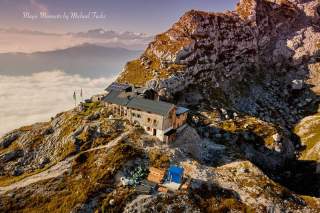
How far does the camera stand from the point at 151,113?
362 feet

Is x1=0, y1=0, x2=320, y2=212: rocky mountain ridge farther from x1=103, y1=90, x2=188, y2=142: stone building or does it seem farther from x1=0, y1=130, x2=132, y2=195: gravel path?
x1=103, y1=90, x2=188, y2=142: stone building

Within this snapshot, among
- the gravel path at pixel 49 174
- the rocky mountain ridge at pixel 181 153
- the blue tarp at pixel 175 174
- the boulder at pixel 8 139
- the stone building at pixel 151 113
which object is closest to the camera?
the rocky mountain ridge at pixel 181 153

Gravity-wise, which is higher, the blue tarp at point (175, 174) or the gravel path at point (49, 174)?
the blue tarp at point (175, 174)

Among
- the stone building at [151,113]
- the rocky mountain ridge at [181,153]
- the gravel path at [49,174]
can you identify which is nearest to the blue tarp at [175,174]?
the rocky mountain ridge at [181,153]

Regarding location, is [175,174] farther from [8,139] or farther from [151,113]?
[8,139]

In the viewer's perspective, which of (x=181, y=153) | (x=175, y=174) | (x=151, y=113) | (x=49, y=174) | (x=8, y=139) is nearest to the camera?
(x=175, y=174)

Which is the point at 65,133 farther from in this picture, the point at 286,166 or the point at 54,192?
the point at 286,166

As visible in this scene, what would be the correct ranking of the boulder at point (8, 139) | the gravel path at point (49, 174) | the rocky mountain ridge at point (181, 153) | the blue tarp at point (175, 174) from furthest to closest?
the boulder at point (8, 139)
the gravel path at point (49, 174)
the blue tarp at point (175, 174)
the rocky mountain ridge at point (181, 153)

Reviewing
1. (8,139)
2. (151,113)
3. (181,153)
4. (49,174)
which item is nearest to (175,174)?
(181,153)

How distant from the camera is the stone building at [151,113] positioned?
108438 mm

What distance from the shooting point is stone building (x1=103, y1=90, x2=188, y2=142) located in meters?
108

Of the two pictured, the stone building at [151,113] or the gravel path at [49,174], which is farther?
the stone building at [151,113]

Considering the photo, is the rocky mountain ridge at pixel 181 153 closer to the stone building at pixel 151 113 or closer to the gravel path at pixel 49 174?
the gravel path at pixel 49 174

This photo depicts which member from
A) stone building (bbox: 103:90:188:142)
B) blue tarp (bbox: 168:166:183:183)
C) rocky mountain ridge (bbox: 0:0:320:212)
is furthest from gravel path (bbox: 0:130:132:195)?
blue tarp (bbox: 168:166:183:183)
